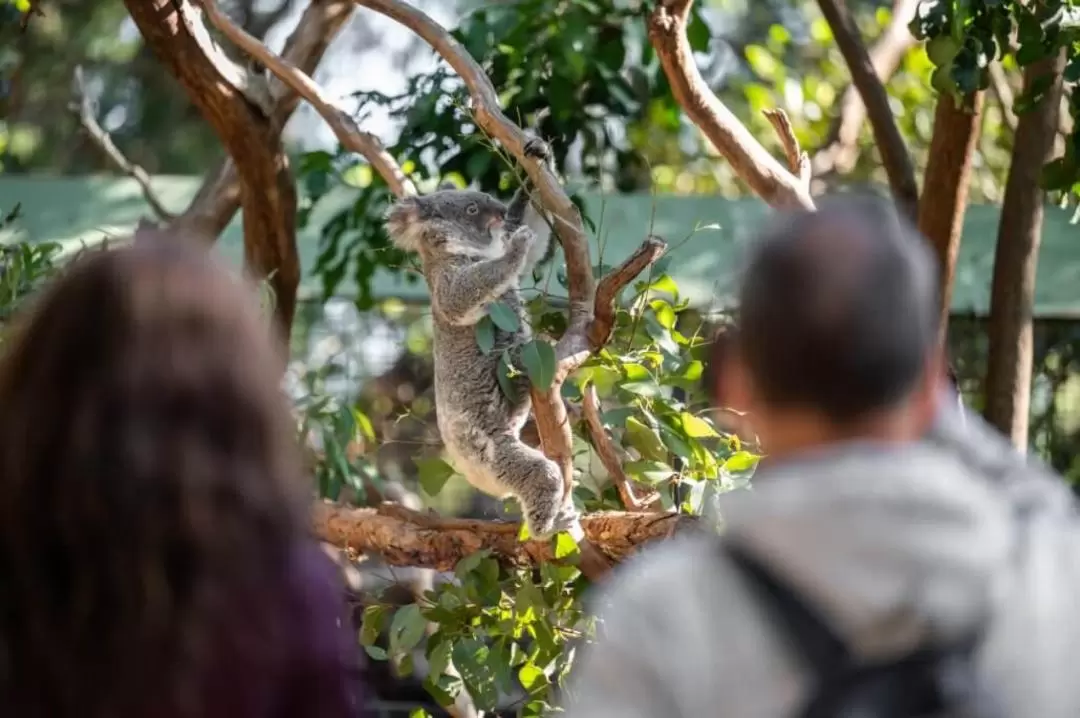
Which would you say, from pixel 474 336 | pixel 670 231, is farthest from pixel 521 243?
pixel 670 231

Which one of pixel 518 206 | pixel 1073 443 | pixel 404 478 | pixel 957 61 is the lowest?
pixel 404 478

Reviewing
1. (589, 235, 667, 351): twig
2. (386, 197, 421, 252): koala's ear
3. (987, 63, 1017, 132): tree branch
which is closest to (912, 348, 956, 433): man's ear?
(589, 235, 667, 351): twig

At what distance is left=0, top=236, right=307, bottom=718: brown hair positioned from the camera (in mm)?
950

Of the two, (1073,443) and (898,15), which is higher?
(898,15)

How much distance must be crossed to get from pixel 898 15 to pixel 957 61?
7.18 ft

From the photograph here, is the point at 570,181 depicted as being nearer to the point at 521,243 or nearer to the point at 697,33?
the point at 697,33

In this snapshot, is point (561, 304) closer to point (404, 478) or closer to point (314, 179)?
point (314, 179)

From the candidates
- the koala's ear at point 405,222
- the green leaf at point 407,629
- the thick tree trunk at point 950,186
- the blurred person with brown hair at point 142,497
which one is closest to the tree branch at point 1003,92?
the thick tree trunk at point 950,186

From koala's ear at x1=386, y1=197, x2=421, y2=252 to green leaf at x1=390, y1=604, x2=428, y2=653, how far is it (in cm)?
100

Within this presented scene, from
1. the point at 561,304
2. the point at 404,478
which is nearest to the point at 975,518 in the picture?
the point at 561,304

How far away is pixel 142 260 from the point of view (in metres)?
0.98

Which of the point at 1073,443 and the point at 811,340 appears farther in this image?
the point at 1073,443

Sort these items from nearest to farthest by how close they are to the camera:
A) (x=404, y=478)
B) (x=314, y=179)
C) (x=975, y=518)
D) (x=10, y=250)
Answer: (x=975, y=518) → (x=10, y=250) → (x=314, y=179) → (x=404, y=478)

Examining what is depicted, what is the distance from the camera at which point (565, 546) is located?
2.88 meters
